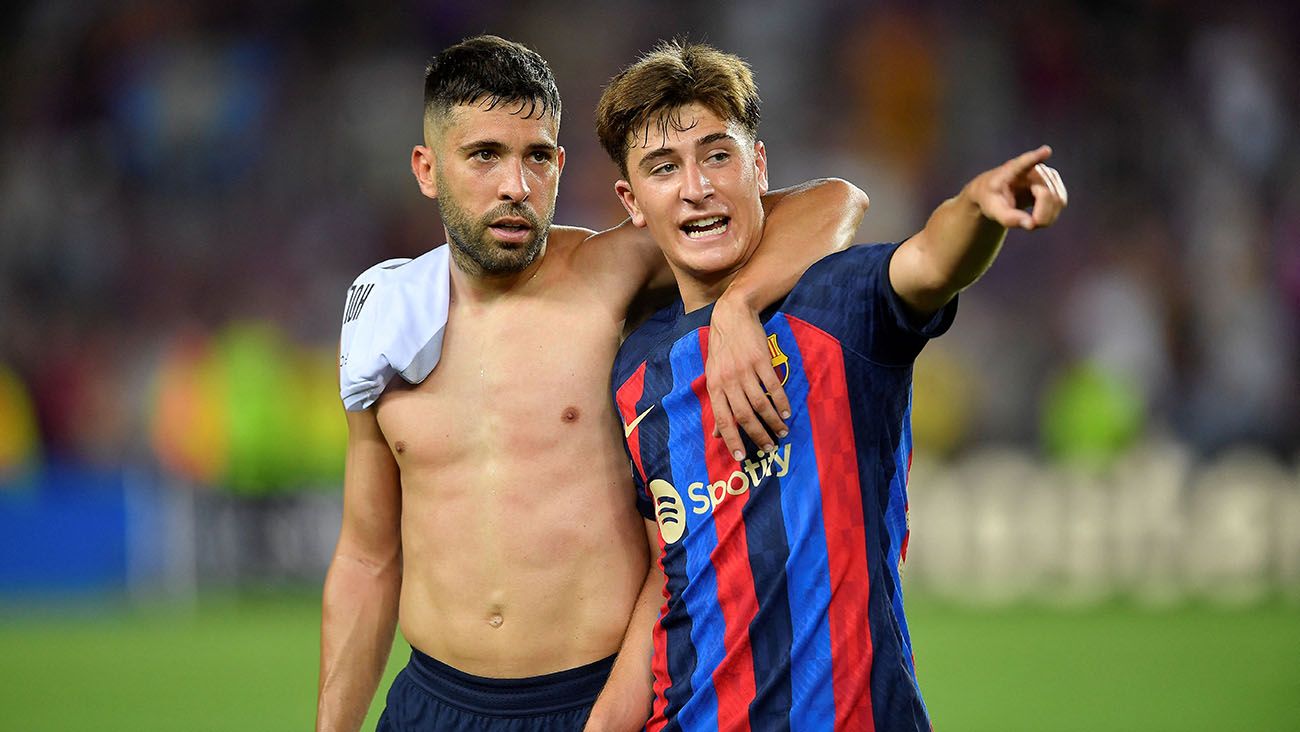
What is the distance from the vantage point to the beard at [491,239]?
3.46 meters

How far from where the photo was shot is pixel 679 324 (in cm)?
322

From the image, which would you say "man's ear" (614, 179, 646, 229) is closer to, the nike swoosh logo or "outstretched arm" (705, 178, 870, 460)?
"outstretched arm" (705, 178, 870, 460)

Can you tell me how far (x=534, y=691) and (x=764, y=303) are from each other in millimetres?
1149

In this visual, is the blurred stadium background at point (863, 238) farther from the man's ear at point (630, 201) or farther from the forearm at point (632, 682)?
the man's ear at point (630, 201)

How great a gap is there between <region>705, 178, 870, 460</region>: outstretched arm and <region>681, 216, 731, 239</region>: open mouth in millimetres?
98

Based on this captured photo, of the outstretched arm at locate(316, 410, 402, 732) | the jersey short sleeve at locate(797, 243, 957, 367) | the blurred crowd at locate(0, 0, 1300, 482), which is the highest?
the blurred crowd at locate(0, 0, 1300, 482)

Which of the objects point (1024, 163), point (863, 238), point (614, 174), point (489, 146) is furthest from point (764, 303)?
point (614, 174)

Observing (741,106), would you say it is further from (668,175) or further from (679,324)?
(679,324)

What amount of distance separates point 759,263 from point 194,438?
30.8ft

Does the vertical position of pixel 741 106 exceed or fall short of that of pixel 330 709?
it exceeds it

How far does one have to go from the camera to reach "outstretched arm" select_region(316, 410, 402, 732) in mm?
3648

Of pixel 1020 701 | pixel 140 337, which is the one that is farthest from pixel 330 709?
pixel 140 337

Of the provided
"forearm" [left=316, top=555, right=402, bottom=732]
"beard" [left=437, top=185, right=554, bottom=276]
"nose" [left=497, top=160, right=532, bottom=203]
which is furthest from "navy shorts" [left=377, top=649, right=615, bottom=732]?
"nose" [left=497, top=160, right=532, bottom=203]

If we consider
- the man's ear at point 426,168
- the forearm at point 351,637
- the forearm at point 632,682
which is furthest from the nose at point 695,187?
the forearm at point 351,637
